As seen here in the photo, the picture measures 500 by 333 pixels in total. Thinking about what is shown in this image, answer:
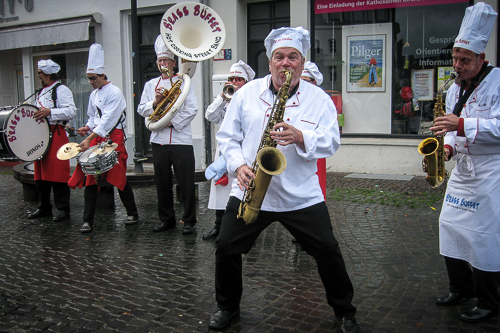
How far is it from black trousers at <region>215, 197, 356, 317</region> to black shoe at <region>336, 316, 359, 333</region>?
0.11 feet

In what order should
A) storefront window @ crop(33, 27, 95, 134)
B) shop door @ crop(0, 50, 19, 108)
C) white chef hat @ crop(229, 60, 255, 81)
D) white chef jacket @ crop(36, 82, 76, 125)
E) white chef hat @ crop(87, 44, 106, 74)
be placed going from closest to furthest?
white chef hat @ crop(229, 60, 255, 81) < white chef hat @ crop(87, 44, 106, 74) < white chef jacket @ crop(36, 82, 76, 125) < storefront window @ crop(33, 27, 95, 134) < shop door @ crop(0, 50, 19, 108)

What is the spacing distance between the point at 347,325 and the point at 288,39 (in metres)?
1.93

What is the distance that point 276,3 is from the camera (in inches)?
434

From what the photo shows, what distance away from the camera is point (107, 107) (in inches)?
245

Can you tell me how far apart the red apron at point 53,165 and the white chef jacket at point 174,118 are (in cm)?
171

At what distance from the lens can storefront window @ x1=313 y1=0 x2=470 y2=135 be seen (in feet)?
32.0

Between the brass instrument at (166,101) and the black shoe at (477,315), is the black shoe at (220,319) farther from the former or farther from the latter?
the brass instrument at (166,101)

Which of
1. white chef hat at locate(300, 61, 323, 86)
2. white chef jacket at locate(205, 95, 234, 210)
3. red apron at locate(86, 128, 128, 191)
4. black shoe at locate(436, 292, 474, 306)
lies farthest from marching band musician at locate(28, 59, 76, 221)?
black shoe at locate(436, 292, 474, 306)

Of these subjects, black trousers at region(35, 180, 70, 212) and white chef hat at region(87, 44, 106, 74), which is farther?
black trousers at region(35, 180, 70, 212)

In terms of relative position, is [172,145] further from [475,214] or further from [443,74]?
[443,74]

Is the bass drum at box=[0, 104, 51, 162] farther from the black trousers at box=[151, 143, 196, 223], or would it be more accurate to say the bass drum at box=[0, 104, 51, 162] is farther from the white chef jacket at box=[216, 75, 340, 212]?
the white chef jacket at box=[216, 75, 340, 212]

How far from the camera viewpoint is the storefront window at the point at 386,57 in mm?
9766

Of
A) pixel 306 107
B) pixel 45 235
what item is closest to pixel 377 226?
pixel 306 107

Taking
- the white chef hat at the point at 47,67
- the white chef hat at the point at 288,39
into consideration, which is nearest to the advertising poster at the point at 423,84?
the white chef hat at the point at 47,67
